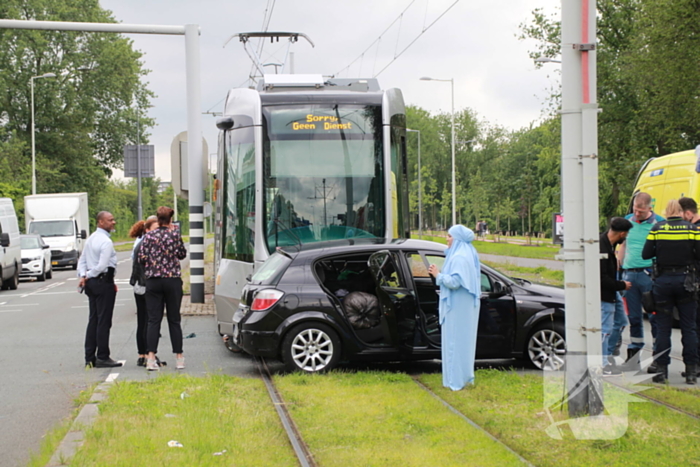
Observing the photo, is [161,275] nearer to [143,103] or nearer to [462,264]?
[462,264]

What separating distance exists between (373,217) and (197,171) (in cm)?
715

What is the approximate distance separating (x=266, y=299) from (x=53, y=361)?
3377 mm

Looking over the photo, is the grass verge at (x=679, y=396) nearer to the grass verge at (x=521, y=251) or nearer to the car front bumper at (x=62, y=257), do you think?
the grass verge at (x=521, y=251)

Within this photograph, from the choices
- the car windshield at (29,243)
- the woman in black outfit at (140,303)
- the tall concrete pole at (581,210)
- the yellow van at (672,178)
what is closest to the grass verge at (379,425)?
the tall concrete pole at (581,210)

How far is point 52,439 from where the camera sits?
19.3ft

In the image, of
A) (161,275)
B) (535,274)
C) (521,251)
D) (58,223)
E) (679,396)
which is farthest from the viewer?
(521,251)

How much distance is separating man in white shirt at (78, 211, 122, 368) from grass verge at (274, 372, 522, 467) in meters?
2.51

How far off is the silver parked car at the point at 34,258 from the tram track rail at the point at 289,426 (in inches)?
838

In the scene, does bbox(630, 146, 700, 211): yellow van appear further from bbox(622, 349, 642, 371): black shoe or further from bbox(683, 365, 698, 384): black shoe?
bbox(683, 365, 698, 384): black shoe

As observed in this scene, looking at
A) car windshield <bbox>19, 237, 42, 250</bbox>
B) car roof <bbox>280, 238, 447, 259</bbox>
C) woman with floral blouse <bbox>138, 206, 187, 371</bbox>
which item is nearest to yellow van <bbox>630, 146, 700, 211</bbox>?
car roof <bbox>280, 238, 447, 259</bbox>

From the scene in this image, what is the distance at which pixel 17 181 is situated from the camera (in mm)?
45562

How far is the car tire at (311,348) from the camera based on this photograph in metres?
8.65

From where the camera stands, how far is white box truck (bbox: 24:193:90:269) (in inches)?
1337

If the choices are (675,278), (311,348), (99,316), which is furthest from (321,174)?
(675,278)
